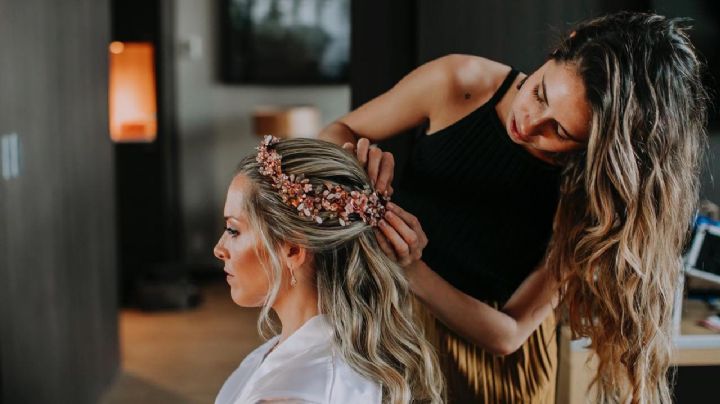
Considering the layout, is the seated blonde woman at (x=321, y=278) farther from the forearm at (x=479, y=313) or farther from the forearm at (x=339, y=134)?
Answer: the forearm at (x=339, y=134)

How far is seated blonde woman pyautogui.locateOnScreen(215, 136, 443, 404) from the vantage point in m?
1.54

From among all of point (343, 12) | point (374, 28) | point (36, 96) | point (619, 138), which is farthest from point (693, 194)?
point (343, 12)

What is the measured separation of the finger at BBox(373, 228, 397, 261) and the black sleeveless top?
263mm

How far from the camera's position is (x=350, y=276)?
160 centimetres

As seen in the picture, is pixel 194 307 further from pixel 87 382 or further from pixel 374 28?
pixel 374 28

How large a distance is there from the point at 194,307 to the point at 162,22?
1878mm

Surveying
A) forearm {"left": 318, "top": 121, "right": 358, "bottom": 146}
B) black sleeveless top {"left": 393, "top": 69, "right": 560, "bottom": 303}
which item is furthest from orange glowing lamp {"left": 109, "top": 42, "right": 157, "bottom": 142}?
black sleeveless top {"left": 393, "top": 69, "right": 560, "bottom": 303}

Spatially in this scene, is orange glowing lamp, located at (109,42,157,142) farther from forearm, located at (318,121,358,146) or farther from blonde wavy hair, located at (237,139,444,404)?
blonde wavy hair, located at (237,139,444,404)

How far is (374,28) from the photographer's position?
2270mm

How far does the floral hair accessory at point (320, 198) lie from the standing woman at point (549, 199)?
0.06 metres

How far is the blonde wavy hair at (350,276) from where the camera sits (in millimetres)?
1563

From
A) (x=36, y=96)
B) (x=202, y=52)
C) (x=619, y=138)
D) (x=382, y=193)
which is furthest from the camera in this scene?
(x=202, y=52)

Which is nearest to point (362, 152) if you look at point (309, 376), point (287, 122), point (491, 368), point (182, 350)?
point (309, 376)

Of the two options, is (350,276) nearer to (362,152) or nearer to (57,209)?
(362,152)
